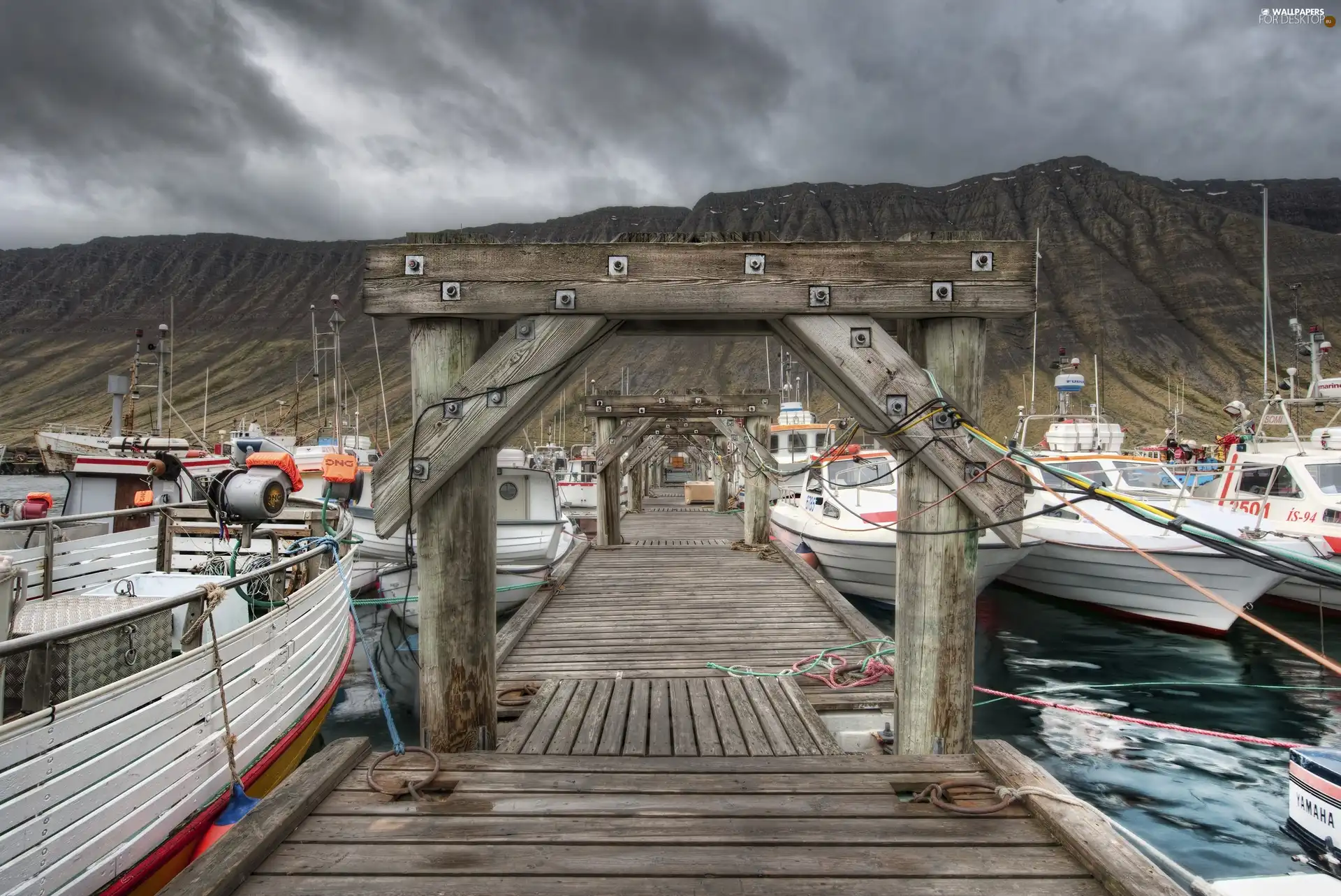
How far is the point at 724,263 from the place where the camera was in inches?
145

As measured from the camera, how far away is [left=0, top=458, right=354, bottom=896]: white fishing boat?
3.01 meters

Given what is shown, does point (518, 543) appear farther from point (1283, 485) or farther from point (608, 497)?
point (1283, 485)

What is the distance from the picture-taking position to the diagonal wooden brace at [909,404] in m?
3.58

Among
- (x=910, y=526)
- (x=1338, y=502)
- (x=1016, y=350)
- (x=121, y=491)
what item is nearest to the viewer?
(x=910, y=526)

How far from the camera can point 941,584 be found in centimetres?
372

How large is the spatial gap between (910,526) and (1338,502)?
1309 cm

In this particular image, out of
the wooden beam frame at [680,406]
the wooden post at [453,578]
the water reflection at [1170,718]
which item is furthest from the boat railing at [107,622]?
the wooden beam frame at [680,406]

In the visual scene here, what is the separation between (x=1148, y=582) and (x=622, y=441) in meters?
9.49

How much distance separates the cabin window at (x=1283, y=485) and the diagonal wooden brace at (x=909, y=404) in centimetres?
1342

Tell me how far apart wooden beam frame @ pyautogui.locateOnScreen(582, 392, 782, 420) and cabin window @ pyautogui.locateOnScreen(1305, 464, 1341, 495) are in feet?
30.8

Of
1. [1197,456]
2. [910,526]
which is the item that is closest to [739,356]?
[1197,456]

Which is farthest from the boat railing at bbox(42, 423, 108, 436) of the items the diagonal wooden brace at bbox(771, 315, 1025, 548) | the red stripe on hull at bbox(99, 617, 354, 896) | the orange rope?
the orange rope

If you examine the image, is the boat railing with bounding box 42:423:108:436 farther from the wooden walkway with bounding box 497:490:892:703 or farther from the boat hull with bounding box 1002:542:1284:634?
the boat hull with bounding box 1002:542:1284:634

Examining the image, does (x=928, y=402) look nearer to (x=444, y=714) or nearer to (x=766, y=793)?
(x=766, y=793)
